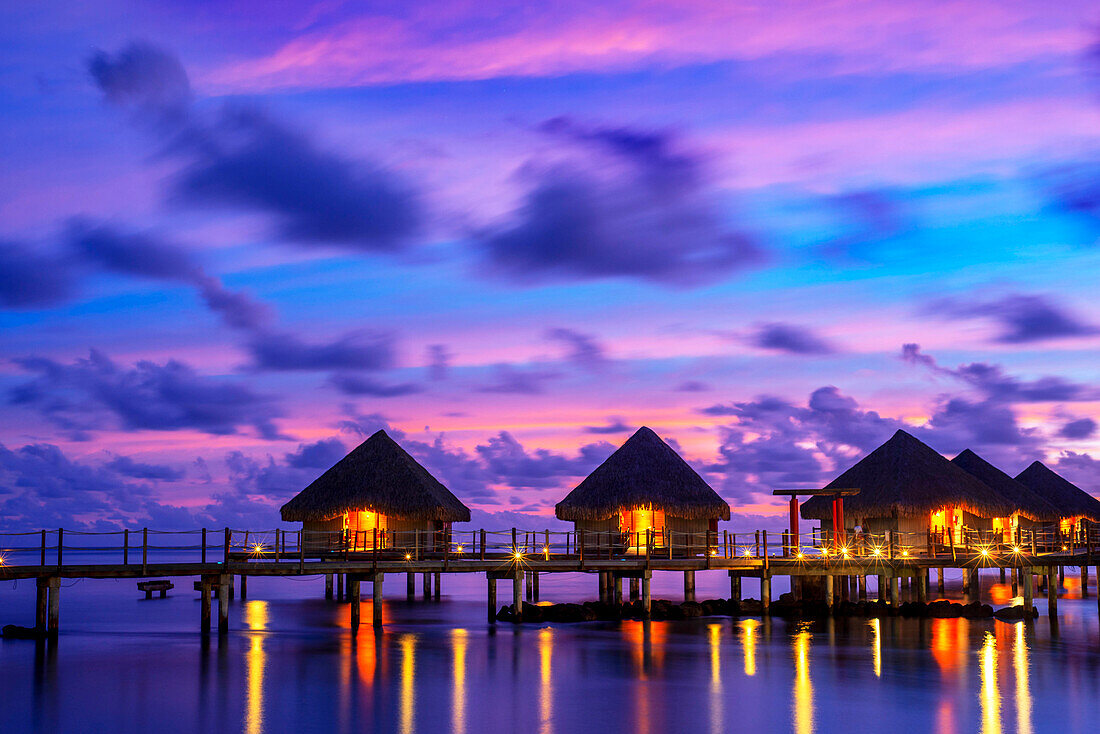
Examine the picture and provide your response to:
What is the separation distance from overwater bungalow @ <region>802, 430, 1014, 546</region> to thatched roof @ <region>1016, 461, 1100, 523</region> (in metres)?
17.6

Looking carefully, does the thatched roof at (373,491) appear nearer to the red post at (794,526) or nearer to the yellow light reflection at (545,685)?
the yellow light reflection at (545,685)

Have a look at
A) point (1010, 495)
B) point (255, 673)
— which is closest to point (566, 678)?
point (255, 673)

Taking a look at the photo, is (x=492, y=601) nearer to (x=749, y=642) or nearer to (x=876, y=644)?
(x=749, y=642)

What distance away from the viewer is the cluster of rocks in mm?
37188

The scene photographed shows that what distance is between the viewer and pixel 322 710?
74.7 feet

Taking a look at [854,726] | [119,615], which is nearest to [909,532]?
[854,726]

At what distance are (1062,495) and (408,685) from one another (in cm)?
4825

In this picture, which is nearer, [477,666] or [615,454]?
[477,666]

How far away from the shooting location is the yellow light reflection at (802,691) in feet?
70.3

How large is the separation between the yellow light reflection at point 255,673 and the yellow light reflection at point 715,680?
8437 millimetres

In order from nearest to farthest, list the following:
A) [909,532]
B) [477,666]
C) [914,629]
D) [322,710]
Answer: [322,710]
[477,666]
[914,629]
[909,532]

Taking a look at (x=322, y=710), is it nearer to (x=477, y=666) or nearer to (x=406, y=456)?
(x=477, y=666)

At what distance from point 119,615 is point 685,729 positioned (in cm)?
3388

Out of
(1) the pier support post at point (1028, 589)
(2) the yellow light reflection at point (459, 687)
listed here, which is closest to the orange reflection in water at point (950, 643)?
(1) the pier support post at point (1028, 589)
